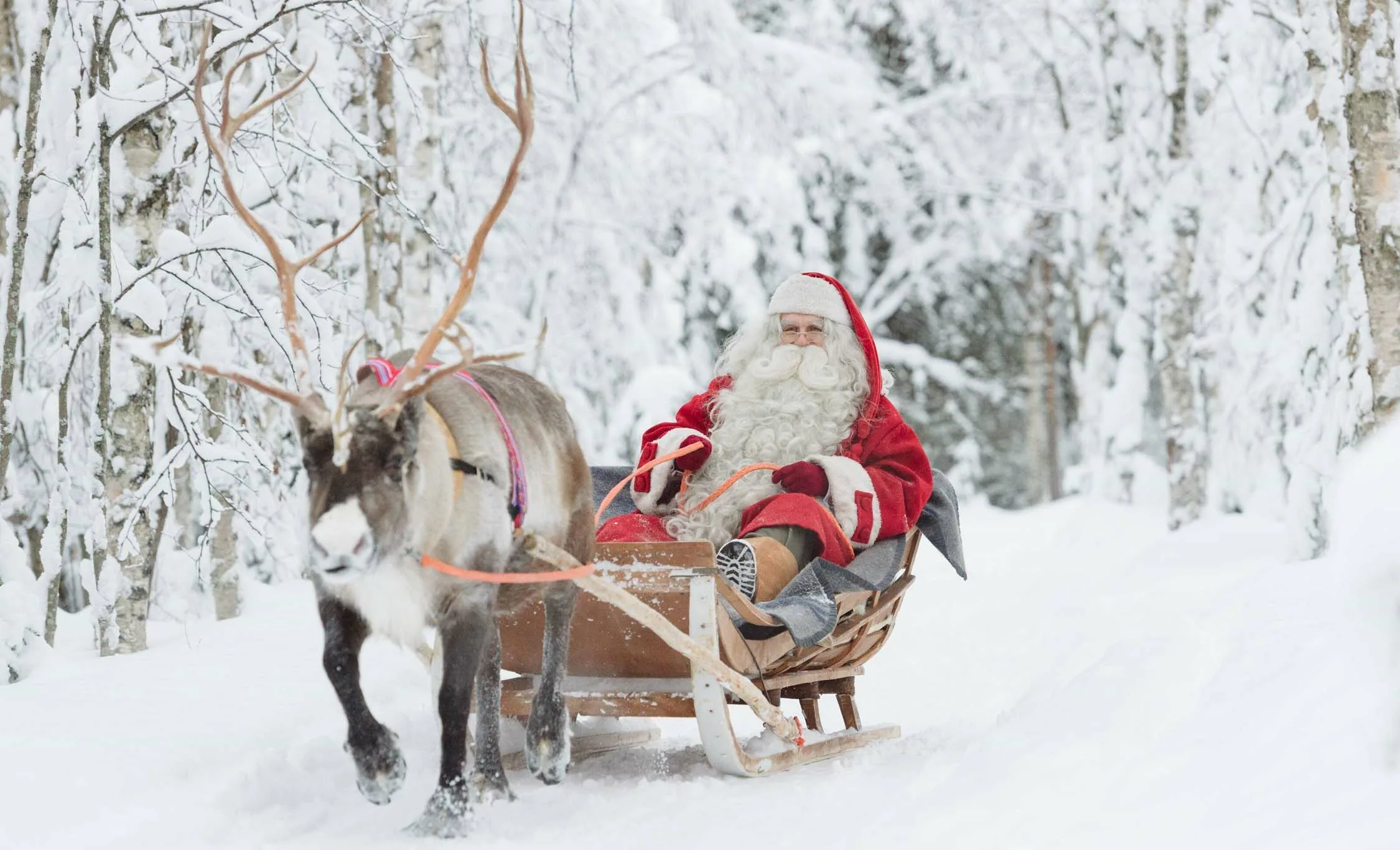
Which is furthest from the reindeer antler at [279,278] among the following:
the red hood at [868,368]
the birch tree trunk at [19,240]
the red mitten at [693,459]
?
the red hood at [868,368]

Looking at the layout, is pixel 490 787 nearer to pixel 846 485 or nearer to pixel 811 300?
pixel 846 485

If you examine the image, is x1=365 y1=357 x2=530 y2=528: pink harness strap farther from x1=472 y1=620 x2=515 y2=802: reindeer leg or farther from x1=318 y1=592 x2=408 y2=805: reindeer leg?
x1=318 y1=592 x2=408 y2=805: reindeer leg

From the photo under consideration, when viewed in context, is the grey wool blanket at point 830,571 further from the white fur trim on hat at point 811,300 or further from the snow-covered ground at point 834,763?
the white fur trim on hat at point 811,300

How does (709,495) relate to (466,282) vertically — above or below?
below

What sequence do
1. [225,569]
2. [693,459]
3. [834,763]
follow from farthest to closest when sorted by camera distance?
[225,569]
[693,459]
[834,763]

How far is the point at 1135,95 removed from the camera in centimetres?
1180

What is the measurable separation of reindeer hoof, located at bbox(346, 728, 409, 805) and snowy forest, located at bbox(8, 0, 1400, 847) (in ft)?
1.68

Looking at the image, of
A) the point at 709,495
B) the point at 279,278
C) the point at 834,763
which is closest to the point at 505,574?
the point at 279,278

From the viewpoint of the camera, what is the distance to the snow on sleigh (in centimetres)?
383

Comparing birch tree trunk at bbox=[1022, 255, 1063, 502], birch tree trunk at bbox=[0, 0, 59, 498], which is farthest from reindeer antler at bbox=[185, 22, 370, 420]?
birch tree trunk at bbox=[1022, 255, 1063, 502]

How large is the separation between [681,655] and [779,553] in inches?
19.0

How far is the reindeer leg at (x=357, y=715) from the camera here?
3.03 metres

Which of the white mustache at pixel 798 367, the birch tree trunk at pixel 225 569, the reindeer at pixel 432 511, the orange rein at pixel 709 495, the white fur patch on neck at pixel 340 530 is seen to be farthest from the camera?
the birch tree trunk at pixel 225 569

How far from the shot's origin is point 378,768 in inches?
119
